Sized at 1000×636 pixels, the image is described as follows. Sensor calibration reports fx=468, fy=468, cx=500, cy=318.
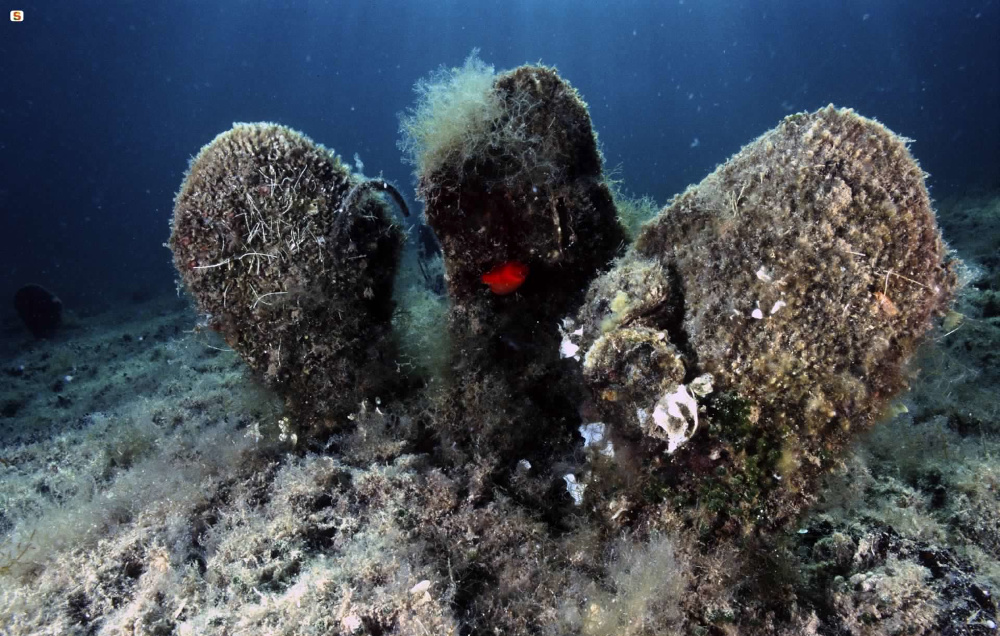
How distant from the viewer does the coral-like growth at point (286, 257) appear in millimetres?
3912

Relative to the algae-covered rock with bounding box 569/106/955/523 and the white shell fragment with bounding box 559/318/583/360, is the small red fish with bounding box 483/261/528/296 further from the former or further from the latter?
the algae-covered rock with bounding box 569/106/955/523

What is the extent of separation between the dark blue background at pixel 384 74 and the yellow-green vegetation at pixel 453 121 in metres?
58.0

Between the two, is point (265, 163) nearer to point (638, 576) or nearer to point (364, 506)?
point (364, 506)

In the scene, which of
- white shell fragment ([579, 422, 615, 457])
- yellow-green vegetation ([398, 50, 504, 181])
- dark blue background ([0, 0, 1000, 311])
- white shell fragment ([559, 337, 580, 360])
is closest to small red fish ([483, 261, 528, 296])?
white shell fragment ([559, 337, 580, 360])

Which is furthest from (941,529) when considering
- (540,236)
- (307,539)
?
(307,539)

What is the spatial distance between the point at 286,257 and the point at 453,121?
179 cm

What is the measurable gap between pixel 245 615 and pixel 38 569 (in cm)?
178

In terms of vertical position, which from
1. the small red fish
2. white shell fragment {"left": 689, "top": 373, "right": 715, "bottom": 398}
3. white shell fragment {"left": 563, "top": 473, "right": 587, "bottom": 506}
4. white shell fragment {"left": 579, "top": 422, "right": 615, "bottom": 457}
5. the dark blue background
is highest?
the dark blue background

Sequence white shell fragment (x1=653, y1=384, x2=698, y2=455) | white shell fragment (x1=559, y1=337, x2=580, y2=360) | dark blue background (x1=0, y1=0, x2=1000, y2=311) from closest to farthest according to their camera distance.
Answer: white shell fragment (x1=653, y1=384, x2=698, y2=455)
white shell fragment (x1=559, y1=337, x2=580, y2=360)
dark blue background (x1=0, y1=0, x2=1000, y2=311)

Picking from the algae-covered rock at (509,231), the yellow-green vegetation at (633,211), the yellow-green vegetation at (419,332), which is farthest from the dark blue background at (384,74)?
the algae-covered rock at (509,231)

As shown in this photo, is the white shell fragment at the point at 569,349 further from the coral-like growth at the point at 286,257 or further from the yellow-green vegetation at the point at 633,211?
the coral-like growth at the point at 286,257

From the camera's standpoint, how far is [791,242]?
2.96 meters

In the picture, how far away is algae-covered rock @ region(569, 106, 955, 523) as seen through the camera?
114 inches

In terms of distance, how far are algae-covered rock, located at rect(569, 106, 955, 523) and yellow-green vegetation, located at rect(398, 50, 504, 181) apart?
1.79 metres
